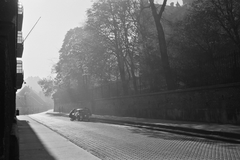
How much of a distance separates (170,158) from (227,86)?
9.39m

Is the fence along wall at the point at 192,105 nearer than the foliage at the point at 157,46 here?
Yes

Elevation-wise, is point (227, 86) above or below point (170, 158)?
above

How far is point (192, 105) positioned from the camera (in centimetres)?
1812

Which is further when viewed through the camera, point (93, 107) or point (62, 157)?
point (93, 107)

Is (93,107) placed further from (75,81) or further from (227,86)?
(227,86)

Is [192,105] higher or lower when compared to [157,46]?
lower

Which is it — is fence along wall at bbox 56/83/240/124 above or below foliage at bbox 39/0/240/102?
below

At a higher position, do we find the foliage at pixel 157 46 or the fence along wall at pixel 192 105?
the foliage at pixel 157 46

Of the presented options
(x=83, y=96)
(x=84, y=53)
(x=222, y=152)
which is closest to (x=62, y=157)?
(x=222, y=152)

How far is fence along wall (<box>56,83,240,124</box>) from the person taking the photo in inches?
582

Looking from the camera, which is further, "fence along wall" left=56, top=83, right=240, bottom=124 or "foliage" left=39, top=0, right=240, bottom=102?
"foliage" left=39, top=0, right=240, bottom=102

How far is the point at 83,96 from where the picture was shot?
4656 cm

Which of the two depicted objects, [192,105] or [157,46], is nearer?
[192,105]

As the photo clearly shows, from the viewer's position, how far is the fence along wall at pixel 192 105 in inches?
582
